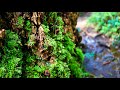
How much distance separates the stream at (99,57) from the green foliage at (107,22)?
8.1 inches

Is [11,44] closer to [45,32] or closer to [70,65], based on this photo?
[45,32]

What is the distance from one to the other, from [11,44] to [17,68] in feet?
0.78

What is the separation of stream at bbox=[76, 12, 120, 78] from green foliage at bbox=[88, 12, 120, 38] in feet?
0.68

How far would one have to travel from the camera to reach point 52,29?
2441mm

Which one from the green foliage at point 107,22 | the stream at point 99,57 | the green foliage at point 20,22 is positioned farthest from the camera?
the green foliage at point 107,22

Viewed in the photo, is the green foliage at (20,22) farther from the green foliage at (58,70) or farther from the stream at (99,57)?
the stream at (99,57)

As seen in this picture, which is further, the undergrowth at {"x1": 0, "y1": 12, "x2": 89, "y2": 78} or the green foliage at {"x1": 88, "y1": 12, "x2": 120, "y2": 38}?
the green foliage at {"x1": 88, "y1": 12, "x2": 120, "y2": 38}

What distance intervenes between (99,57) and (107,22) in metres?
2.12

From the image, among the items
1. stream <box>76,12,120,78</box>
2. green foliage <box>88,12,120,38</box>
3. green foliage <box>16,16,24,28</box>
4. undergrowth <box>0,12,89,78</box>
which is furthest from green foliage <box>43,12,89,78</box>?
green foliage <box>88,12,120,38</box>

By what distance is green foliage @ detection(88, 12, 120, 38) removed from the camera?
253 inches

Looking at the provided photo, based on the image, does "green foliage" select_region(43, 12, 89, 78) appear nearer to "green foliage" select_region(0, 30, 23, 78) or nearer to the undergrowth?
the undergrowth

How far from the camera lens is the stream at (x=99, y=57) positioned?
4793 mm

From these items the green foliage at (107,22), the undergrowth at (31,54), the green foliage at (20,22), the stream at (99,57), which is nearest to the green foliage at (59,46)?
the undergrowth at (31,54)

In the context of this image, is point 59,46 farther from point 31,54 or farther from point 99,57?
point 99,57
